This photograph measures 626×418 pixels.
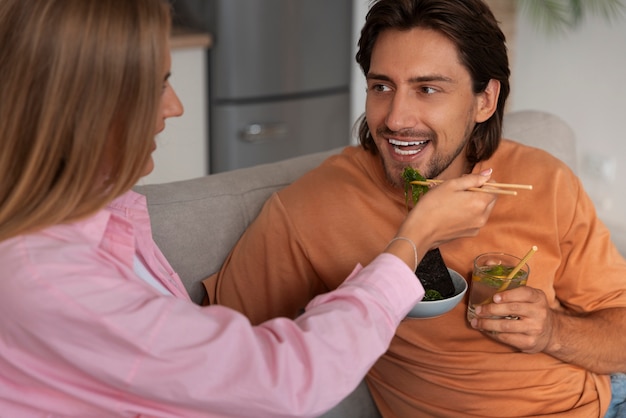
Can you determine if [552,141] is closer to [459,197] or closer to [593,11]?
[459,197]

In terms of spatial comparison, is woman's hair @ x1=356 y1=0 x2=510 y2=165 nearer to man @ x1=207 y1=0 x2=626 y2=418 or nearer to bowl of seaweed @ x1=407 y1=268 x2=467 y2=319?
man @ x1=207 y1=0 x2=626 y2=418

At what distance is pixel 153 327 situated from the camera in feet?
3.51

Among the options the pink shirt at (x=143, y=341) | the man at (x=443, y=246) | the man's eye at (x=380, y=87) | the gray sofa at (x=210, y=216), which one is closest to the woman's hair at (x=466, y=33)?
the man at (x=443, y=246)

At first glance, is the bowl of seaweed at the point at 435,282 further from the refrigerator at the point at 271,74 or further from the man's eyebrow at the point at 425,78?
the refrigerator at the point at 271,74

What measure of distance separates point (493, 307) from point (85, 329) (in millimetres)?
800

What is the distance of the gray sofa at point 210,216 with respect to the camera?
5.65 ft

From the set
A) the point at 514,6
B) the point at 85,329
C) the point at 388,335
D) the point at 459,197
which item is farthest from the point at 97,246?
the point at 514,6

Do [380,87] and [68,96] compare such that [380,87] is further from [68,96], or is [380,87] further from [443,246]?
[68,96]

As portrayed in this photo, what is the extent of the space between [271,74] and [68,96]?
254 cm

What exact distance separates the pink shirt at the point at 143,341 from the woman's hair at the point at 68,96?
0.05m

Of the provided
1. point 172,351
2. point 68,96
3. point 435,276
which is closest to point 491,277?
point 435,276

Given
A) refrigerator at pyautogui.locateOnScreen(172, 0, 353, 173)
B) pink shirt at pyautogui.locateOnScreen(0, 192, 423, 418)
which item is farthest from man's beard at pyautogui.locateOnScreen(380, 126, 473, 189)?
refrigerator at pyautogui.locateOnScreen(172, 0, 353, 173)

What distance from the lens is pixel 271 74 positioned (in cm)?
357

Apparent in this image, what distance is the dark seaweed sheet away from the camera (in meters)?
1.54
